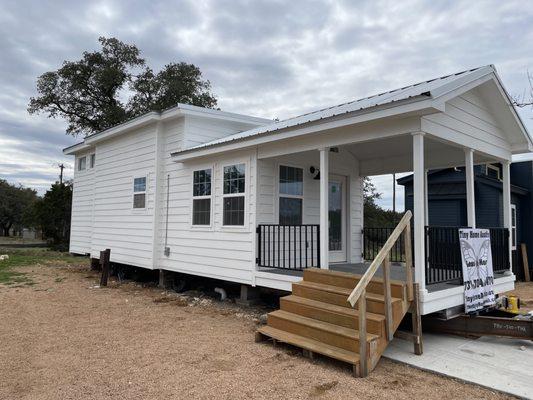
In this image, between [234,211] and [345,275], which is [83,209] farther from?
[345,275]

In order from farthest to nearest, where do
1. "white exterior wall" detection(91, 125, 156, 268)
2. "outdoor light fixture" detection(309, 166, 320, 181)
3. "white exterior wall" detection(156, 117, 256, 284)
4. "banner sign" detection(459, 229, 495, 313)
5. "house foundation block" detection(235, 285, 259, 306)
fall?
1. "white exterior wall" detection(91, 125, 156, 268)
2. "outdoor light fixture" detection(309, 166, 320, 181)
3. "house foundation block" detection(235, 285, 259, 306)
4. "white exterior wall" detection(156, 117, 256, 284)
5. "banner sign" detection(459, 229, 495, 313)

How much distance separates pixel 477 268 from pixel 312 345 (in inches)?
118

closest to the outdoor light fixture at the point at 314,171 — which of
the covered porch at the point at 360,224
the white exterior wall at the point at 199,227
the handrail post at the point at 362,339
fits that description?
the covered porch at the point at 360,224

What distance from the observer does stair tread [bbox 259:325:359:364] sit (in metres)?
4.13

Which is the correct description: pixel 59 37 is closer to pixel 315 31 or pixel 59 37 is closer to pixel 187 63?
pixel 315 31

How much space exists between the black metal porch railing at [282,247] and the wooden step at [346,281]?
1.07m

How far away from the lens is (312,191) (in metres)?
8.14

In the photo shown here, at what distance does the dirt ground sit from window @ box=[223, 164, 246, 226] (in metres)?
1.72

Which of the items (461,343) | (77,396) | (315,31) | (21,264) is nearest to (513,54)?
(315,31)

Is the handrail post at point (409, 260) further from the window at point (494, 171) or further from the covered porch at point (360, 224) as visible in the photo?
the window at point (494, 171)

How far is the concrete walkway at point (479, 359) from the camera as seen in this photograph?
394 centimetres

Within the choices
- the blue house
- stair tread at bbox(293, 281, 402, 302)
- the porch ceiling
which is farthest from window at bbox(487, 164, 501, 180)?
stair tread at bbox(293, 281, 402, 302)

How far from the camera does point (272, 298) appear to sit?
7766 millimetres

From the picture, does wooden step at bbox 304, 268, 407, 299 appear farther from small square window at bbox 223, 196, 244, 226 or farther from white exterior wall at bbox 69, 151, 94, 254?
white exterior wall at bbox 69, 151, 94, 254
